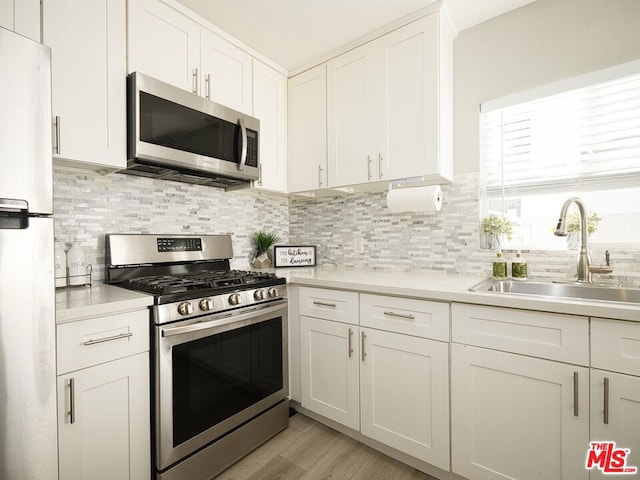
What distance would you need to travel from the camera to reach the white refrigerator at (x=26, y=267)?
0.88 m

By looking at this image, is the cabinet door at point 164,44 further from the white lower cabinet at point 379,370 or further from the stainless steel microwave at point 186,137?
the white lower cabinet at point 379,370

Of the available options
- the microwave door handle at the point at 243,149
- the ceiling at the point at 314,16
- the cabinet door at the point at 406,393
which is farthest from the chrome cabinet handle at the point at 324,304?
the ceiling at the point at 314,16

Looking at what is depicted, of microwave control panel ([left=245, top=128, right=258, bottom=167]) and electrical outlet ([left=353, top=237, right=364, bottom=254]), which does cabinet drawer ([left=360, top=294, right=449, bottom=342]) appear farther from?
microwave control panel ([left=245, top=128, right=258, bottom=167])

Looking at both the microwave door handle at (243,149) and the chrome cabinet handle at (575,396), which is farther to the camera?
the microwave door handle at (243,149)

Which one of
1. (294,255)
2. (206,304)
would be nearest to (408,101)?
(294,255)

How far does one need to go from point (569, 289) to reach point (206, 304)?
181cm

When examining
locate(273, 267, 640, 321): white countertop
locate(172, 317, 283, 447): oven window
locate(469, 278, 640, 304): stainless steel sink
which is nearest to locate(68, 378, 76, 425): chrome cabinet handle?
locate(172, 317, 283, 447): oven window

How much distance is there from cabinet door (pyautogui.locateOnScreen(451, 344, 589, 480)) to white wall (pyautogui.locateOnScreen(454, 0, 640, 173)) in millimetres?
1219

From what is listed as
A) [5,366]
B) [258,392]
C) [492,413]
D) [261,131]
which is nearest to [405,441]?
[492,413]

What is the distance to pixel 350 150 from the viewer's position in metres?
2.16

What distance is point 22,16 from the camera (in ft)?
4.14

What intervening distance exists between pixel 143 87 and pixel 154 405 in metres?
1.51

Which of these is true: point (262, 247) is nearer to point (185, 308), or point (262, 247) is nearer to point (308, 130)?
point (308, 130)

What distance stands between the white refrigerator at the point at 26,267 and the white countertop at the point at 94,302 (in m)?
0.17
